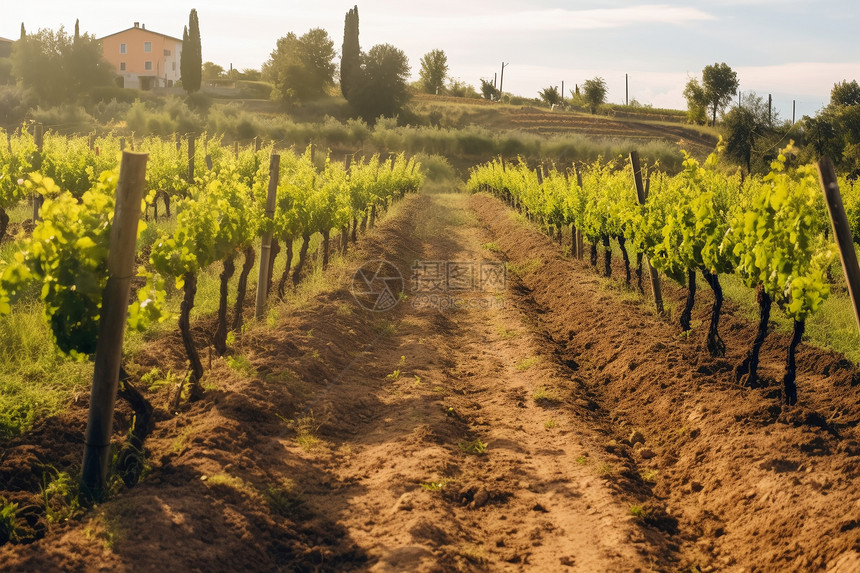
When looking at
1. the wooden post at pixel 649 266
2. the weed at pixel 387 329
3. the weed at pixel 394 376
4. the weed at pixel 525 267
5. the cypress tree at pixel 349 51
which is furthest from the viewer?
the cypress tree at pixel 349 51

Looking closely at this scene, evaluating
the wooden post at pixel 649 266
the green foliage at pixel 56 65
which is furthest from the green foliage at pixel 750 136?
the green foliage at pixel 56 65

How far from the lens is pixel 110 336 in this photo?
4828 millimetres

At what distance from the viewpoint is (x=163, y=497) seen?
183 inches

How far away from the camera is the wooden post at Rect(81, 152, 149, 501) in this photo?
4.77 meters

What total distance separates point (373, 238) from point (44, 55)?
46.8m

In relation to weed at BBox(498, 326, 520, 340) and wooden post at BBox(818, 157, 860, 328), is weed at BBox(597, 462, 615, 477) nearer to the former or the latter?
wooden post at BBox(818, 157, 860, 328)

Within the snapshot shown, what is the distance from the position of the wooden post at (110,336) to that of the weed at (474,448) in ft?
8.83

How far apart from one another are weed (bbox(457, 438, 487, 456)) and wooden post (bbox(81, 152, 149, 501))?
269 centimetres

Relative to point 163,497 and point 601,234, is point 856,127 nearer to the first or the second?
point 601,234

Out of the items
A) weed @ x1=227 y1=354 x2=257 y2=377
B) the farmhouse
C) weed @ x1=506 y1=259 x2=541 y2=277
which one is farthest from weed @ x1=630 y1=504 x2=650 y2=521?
the farmhouse

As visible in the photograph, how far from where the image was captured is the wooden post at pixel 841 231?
16.9ft

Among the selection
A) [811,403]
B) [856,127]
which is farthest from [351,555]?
[856,127]

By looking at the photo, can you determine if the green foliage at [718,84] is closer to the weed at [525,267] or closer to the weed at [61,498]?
the weed at [525,267]

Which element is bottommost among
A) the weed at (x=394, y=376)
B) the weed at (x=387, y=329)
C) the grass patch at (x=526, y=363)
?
the weed at (x=394, y=376)
